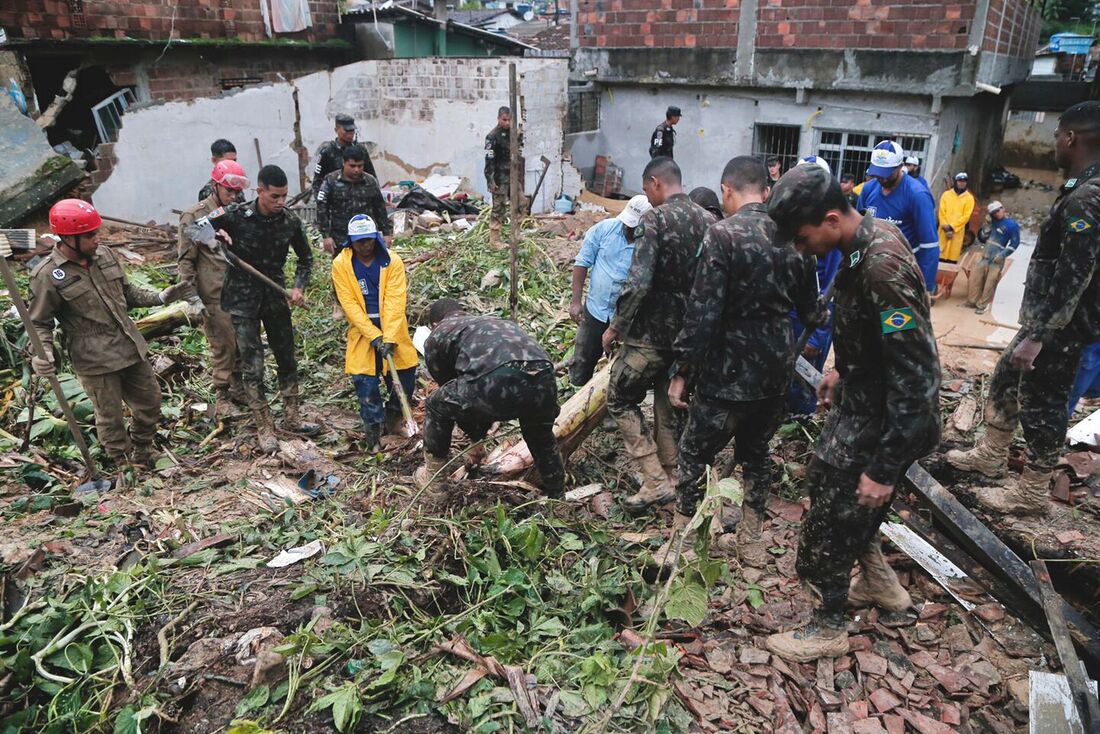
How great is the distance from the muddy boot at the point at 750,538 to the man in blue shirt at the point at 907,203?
8.53ft

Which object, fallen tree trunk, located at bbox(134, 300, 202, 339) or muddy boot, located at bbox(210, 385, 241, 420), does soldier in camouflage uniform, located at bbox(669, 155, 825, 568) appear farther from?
fallen tree trunk, located at bbox(134, 300, 202, 339)

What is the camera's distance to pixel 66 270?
450 centimetres

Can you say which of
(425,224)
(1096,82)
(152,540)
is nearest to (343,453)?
(152,540)

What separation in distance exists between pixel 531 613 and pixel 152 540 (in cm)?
218

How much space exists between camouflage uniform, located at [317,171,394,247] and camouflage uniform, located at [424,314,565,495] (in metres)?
3.12

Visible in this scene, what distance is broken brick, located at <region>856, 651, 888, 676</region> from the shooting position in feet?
10.7

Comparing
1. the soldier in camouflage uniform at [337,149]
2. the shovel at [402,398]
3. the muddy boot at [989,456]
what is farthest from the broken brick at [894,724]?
the soldier in camouflage uniform at [337,149]

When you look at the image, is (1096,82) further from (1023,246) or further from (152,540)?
(152,540)

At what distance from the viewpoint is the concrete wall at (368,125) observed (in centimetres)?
1099

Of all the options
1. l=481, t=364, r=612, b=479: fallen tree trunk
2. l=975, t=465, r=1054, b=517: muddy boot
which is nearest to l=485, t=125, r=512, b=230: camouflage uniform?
l=481, t=364, r=612, b=479: fallen tree trunk

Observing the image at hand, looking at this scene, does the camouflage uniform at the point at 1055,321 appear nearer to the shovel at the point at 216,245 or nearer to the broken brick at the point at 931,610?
the broken brick at the point at 931,610

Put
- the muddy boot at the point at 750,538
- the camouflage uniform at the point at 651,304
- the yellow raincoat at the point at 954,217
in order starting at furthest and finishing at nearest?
the yellow raincoat at the point at 954,217 < the camouflage uniform at the point at 651,304 < the muddy boot at the point at 750,538

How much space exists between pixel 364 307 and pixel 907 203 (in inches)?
163

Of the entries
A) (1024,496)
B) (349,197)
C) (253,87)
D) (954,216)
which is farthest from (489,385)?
(253,87)
